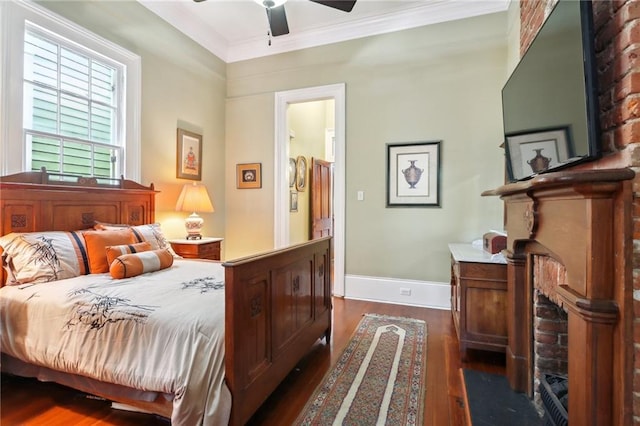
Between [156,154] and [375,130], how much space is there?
2597mm

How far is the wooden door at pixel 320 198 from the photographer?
5.85m

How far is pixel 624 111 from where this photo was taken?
3.29 feet

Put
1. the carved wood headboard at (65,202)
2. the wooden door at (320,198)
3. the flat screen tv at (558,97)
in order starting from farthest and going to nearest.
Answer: the wooden door at (320,198), the carved wood headboard at (65,202), the flat screen tv at (558,97)

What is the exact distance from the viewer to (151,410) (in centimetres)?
145

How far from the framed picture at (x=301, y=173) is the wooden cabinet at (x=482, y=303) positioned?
11.2 feet

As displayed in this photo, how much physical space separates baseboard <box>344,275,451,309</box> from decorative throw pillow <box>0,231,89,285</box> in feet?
8.95

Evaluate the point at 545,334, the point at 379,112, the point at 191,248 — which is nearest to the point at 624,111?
the point at 545,334

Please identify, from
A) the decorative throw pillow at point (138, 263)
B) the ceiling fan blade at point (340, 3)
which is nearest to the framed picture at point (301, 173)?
the ceiling fan blade at point (340, 3)

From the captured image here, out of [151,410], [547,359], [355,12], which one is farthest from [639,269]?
[355,12]

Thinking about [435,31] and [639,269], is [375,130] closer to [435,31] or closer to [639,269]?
[435,31]

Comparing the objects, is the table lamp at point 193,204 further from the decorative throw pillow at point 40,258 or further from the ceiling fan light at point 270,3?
the ceiling fan light at point 270,3

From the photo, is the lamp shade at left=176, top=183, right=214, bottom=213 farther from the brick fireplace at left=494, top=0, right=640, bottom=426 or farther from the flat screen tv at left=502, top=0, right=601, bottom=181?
the brick fireplace at left=494, top=0, right=640, bottom=426

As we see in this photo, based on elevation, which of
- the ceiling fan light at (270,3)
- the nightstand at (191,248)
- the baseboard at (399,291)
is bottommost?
the baseboard at (399,291)

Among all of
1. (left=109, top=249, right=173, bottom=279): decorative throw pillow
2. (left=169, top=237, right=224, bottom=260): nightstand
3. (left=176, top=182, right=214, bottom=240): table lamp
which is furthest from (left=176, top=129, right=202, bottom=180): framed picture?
(left=109, top=249, right=173, bottom=279): decorative throw pillow
